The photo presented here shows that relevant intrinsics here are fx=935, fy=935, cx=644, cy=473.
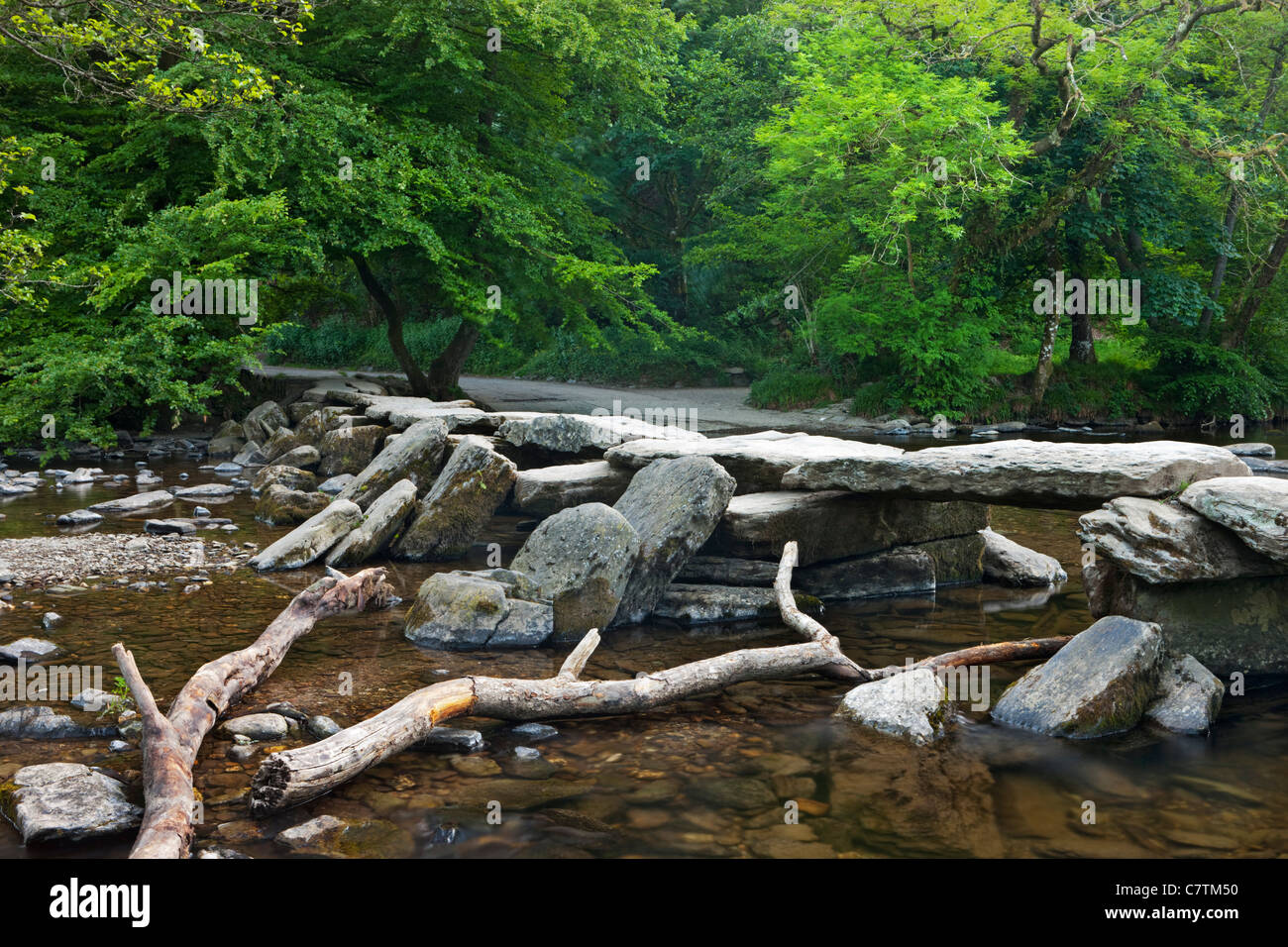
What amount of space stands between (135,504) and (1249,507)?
1079 cm

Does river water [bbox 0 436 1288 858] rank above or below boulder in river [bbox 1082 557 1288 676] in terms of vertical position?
below

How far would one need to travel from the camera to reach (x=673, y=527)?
6988mm

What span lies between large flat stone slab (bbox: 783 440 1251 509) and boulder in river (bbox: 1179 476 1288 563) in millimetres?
282

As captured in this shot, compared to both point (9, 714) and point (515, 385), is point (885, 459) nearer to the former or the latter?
point (9, 714)

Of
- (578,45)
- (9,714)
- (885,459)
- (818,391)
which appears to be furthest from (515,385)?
(9,714)

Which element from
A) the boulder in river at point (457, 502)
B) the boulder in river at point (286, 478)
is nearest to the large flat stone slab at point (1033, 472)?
the boulder in river at point (457, 502)

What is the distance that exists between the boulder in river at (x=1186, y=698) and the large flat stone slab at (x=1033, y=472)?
1.25 meters

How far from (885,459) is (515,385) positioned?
70.4 ft

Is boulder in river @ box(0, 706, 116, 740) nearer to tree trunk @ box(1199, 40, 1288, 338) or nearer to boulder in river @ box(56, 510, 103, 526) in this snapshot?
boulder in river @ box(56, 510, 103, 526)

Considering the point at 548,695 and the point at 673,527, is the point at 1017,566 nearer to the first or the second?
the point at 673,527

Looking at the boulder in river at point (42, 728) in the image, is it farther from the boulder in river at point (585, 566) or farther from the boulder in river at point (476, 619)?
the boulder in river at point (585, 566)

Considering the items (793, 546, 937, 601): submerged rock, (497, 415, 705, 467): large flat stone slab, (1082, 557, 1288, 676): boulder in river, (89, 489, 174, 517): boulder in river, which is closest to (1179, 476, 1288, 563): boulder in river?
(1082, 557, 1288, 676): boulder in river

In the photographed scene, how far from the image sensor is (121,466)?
14242mm

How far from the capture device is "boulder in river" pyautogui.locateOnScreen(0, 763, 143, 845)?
3.59 metres
